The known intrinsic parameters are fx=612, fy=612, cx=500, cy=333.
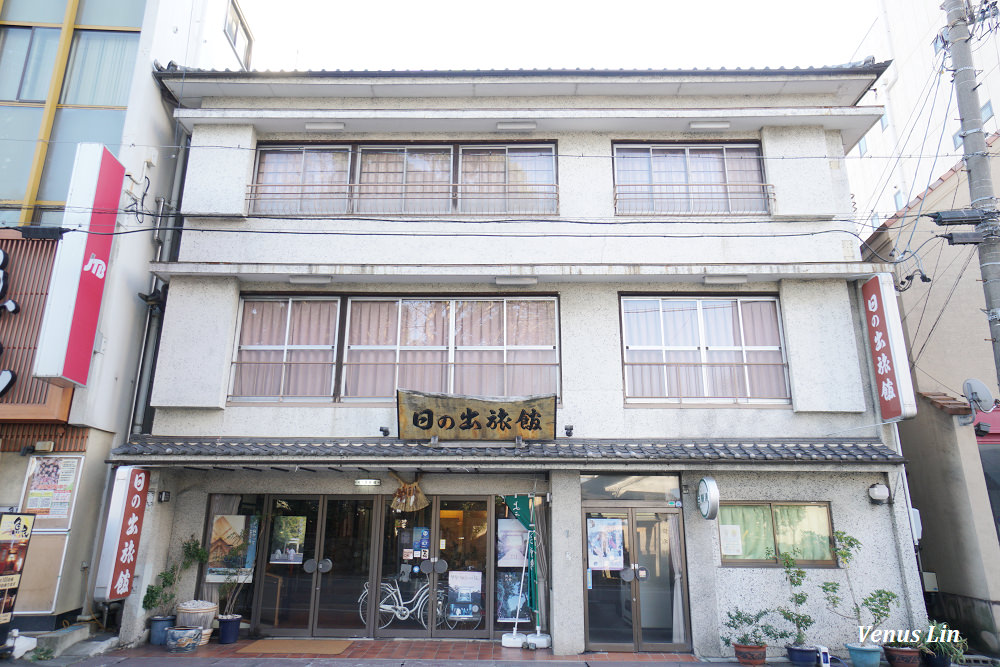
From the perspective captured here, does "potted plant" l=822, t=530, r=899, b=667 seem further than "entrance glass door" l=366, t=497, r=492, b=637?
No

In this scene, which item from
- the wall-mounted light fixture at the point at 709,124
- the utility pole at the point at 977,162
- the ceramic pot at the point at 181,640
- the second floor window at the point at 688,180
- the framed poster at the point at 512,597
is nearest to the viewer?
the utility pole at the point at 977,162

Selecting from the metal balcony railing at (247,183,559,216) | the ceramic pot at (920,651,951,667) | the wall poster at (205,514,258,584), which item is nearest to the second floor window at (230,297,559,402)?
the metal balcony railing at (247,183,559,216)

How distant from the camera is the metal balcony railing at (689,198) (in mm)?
12594

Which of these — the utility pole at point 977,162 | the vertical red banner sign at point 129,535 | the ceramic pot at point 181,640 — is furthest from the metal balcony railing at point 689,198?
the ceramic pot at point 181,640

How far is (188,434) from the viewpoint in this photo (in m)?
11.4

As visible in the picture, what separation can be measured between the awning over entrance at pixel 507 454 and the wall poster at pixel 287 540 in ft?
5.04

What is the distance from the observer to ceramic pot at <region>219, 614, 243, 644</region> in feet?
35.3

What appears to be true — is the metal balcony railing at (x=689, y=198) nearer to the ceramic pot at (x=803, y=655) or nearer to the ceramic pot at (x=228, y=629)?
the ceramic pot at (x=803, y=655)

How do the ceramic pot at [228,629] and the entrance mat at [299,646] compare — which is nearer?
the entrance mat at [299,646]

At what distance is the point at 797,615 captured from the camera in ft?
32.6

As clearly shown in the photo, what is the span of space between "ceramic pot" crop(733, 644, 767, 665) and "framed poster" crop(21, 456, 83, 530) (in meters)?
11.3

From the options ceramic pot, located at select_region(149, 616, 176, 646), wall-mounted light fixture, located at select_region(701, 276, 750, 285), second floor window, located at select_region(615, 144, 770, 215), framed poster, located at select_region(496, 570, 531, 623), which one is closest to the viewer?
ceramic pot, located at select_region(149, 616, 176, 646)

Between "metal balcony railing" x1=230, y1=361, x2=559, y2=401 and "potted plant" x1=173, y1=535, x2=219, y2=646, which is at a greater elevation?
"metal balcony railing" x1=230, y1=361, x2=559, y2=401

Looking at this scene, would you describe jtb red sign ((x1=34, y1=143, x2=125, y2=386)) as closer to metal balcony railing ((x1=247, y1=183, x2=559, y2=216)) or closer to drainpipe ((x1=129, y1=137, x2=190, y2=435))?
drainpipe ((x1=129, y1=137, x2=190, y2=435))
